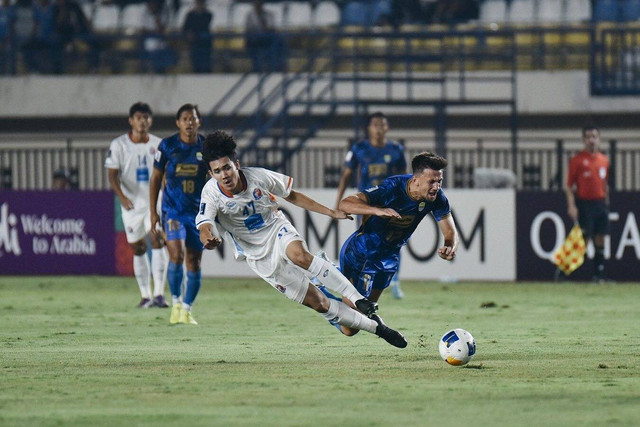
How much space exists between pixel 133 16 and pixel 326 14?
406 centimetres

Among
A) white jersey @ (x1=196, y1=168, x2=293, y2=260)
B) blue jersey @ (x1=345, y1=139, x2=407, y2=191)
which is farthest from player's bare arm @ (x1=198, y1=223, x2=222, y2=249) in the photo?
blue jersey @ (x1=345, y1=139, x2=407, y2=191)

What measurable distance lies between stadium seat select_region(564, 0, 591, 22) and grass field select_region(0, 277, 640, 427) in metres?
9.91

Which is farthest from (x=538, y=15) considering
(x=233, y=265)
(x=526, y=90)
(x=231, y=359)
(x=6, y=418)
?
(x=6, y=418)

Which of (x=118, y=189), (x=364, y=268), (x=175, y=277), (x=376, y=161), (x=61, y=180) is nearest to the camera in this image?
(x=364, y=268)

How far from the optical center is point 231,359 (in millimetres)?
9617

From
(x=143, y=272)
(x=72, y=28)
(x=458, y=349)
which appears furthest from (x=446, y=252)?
(x=72, y=28)

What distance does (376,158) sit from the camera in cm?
1584

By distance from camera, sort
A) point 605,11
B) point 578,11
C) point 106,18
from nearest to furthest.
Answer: point 605,11 < point 578,11 < point 106,18

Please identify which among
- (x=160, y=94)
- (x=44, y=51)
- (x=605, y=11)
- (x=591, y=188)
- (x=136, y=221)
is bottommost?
(x=136, y=221)

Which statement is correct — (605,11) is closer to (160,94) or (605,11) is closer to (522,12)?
(522,12)

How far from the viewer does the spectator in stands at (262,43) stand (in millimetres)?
23969

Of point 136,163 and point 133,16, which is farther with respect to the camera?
point 133,16

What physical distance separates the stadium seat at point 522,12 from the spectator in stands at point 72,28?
7.93 meters

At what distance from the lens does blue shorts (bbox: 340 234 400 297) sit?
35.0 ft
